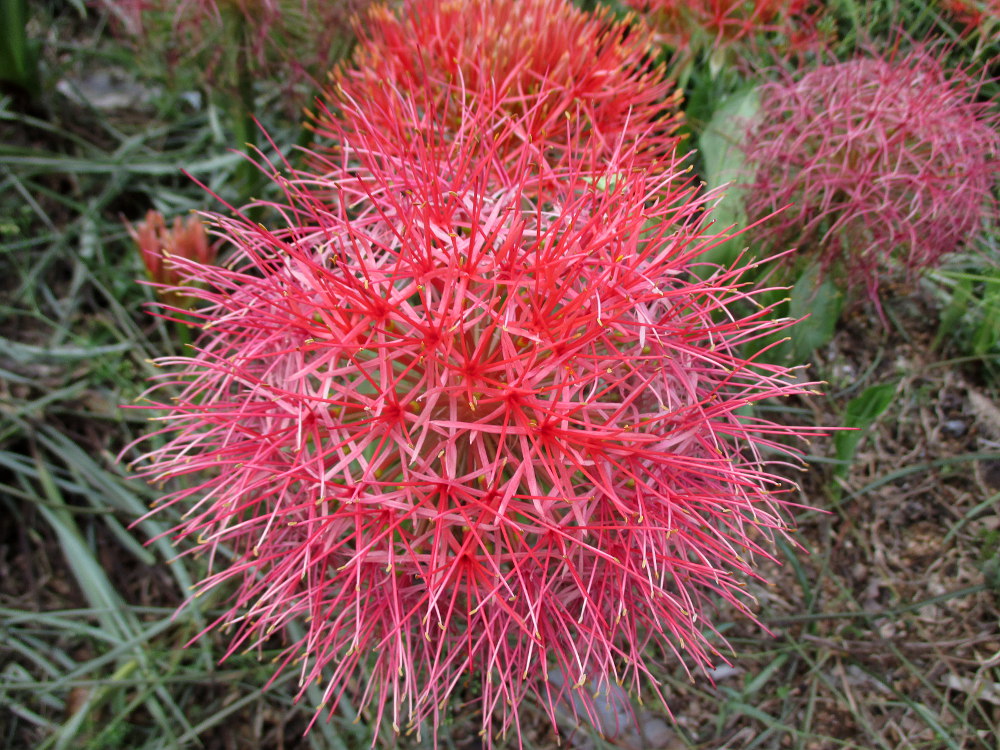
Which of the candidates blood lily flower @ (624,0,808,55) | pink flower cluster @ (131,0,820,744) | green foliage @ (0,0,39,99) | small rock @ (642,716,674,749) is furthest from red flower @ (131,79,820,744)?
green foliage @ (0,0,39,99)

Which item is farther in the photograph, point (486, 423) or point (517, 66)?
point (517, 66)

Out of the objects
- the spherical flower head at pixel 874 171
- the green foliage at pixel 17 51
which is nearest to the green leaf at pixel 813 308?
the spherical flower head at pixel 874 171

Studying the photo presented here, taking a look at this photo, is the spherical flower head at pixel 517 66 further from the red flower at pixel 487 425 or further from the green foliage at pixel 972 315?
the green foliage at pixel 972 315

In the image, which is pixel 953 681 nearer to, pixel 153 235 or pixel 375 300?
pixel 375 300

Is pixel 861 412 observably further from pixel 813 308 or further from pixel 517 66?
pixel 517 66

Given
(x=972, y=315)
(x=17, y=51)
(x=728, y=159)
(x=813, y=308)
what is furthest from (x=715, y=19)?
(x=17, y=51)

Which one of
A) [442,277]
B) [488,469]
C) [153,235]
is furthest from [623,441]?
[153,235]
